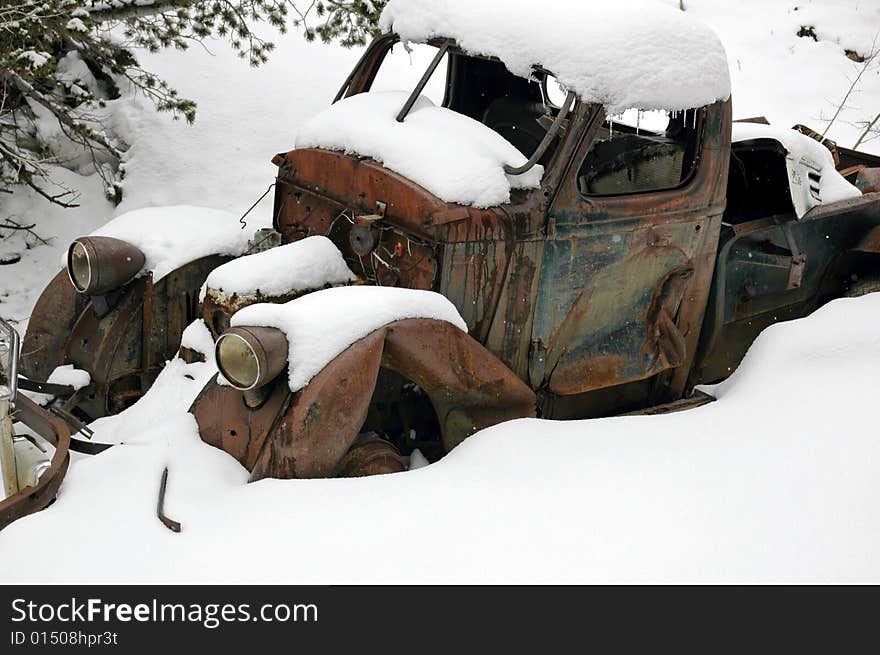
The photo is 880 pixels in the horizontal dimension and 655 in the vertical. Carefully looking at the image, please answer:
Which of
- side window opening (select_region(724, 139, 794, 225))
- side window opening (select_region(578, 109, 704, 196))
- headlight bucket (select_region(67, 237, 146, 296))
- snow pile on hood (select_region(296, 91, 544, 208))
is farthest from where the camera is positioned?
side window opening (select_region(724, 139, 794, 225))

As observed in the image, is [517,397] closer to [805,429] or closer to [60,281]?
[805,429]

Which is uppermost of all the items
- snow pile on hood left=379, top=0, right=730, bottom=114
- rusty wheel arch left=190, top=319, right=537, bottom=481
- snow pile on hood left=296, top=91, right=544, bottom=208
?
snow pile on hood left=379, top=0, right=730, bottom=114

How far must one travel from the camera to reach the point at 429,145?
3.50 metres

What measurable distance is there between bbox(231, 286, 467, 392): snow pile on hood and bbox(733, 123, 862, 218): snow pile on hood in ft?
6.98

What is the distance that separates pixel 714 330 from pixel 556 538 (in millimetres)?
1988

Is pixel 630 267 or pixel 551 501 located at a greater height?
pixel 630 267

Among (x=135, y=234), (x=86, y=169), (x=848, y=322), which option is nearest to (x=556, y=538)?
(x=848, y=322)

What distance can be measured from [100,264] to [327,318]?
132 centimetres

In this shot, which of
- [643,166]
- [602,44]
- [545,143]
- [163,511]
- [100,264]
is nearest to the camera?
[163,511]

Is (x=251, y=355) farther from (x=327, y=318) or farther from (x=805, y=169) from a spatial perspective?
(x=805, y=169)

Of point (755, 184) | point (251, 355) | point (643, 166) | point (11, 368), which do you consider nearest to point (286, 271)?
point (251, 355)

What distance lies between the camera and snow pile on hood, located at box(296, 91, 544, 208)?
3363mm

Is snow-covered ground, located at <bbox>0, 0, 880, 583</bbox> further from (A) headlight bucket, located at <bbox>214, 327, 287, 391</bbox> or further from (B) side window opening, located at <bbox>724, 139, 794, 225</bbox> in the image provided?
(B) side window opening, located at <bbox>724, 139, 794, 225</bbox>

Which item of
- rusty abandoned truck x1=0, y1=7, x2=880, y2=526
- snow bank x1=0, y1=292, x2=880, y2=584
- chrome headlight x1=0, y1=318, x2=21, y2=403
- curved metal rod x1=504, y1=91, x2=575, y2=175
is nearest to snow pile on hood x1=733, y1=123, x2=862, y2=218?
rusty abandoned truck x1=0, y1=7, x2=880, y2=526
